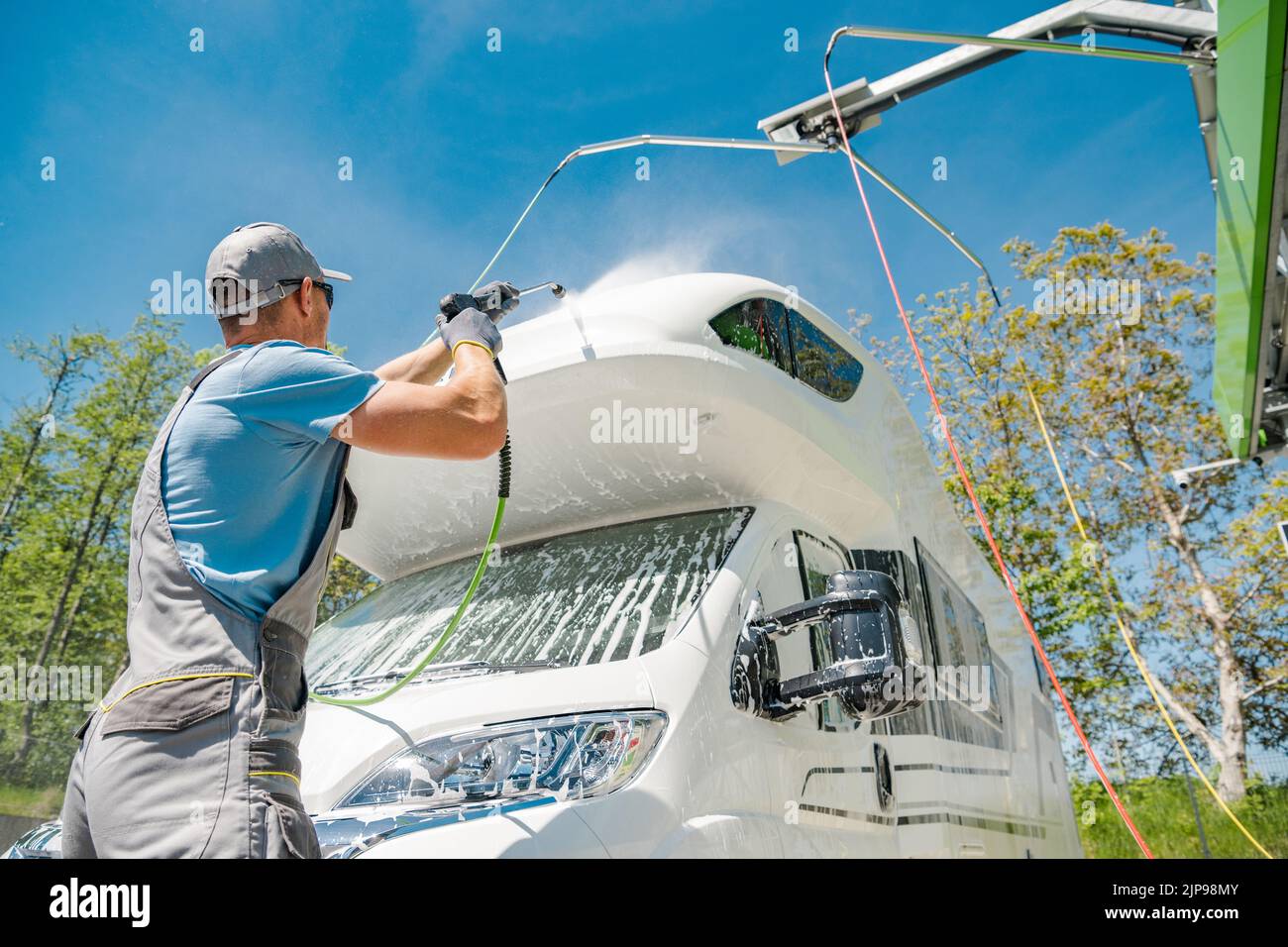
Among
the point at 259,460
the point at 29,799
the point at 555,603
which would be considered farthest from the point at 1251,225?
the point at 29,799

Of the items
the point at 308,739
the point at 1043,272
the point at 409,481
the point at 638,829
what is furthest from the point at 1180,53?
the point at 1043,272

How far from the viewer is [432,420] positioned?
1.70m

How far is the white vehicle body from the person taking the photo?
6.88 feet

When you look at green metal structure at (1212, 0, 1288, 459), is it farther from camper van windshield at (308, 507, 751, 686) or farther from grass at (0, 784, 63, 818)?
grass at (0, 784, 63, 818)

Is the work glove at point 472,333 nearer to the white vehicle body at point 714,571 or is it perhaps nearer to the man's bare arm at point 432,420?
the man's bare arm at point 432,420

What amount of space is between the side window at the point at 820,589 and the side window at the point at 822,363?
60cm

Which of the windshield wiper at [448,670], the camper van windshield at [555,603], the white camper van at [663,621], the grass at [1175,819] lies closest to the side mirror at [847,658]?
the white camper van at [663,621]

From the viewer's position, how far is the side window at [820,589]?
292cm

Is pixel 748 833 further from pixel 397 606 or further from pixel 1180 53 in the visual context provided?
pixel 1180 53

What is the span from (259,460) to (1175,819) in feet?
60.2

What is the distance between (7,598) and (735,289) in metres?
16.2

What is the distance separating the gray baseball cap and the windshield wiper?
1164 mm

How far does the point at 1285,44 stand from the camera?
11.7ft

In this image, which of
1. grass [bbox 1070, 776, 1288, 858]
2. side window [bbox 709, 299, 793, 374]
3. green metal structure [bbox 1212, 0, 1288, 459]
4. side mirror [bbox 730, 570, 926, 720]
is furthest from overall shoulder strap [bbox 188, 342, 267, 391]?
grass [bbox 1070, 776, 1288, 858]
